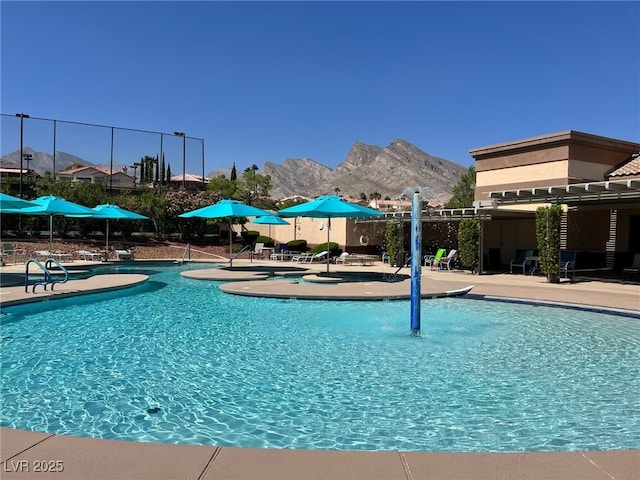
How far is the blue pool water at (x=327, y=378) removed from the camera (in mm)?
4007

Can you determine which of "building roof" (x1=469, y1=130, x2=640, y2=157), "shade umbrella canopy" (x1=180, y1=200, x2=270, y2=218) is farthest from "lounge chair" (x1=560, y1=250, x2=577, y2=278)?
"shade umbrella canopy" (x1=180, y1=200, x2=270, y2=218)

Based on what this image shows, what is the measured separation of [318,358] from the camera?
6211mm

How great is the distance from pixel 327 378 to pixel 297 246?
20.0 metres

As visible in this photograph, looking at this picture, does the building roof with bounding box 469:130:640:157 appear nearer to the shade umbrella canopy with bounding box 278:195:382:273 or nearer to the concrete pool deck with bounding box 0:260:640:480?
the shade umbrella canopy with bounding box 278:195:382:273

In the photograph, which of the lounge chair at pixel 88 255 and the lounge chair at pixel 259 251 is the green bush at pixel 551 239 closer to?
→ the lounge chair at pixel 259 251

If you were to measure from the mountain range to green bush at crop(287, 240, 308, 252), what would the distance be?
301 feet

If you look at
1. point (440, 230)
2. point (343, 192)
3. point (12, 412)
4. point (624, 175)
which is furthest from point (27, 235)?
point (343, 192)

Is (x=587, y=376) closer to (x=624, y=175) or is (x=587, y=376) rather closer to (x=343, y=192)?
(x=624, y=175)

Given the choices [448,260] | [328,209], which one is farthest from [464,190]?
[328,209]

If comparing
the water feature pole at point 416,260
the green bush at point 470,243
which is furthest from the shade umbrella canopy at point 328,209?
the water feature pole at point 416,260

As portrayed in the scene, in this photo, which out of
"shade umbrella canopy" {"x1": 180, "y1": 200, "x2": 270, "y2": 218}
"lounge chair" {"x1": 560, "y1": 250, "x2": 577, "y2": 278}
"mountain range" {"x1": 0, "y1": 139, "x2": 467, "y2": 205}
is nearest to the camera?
"lounge chair" {"x1": 560, "y1": 250, "x2": 577, "y2": 278}

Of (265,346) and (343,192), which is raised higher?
(343,192)

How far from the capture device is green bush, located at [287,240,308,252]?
82.8ft

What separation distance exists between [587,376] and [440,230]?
18.4 metres
